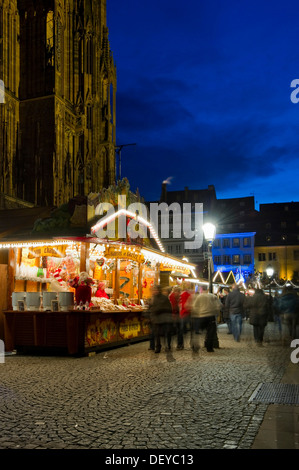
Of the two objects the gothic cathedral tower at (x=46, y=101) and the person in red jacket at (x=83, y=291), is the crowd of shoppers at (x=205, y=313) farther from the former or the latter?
the gothic cathedral tower at (x=46, y=101)

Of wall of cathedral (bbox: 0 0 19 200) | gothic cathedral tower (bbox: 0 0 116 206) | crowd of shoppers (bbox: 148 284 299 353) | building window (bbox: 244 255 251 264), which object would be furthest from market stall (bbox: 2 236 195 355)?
building window (bbox: 244 255 251 264)

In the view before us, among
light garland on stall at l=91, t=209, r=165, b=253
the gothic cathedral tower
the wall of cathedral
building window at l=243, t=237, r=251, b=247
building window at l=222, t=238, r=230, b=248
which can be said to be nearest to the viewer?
light garland on stall at l=91, t=209, r=165, b=253

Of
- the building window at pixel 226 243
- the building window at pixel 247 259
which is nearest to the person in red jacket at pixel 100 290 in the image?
the building window at pixel 247 259

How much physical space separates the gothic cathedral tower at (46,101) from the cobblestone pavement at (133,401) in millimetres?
23740

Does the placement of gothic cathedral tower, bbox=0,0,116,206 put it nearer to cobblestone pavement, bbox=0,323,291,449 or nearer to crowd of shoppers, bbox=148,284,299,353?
crowd of shoppers, bbox=148,284,299,353

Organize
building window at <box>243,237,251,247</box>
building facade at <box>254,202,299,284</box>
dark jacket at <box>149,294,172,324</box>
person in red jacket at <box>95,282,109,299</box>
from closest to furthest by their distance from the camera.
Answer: dark jacket at <box>149,294,172,324</box> → person in red jacket at <box>95,282,109,299</box> → building facade at <box>254,202,299,284</box> → building window at <box>243,237,251,247</box>

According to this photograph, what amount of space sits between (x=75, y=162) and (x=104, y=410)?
1444 inches

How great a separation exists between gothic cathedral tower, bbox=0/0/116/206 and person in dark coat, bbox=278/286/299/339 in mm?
21302

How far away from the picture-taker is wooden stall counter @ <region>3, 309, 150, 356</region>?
13352 millimetres

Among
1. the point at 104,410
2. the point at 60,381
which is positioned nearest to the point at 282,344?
the point at 60,381

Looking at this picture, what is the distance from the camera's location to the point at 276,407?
23.3 feet

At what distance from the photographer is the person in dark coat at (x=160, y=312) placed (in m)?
13.3
